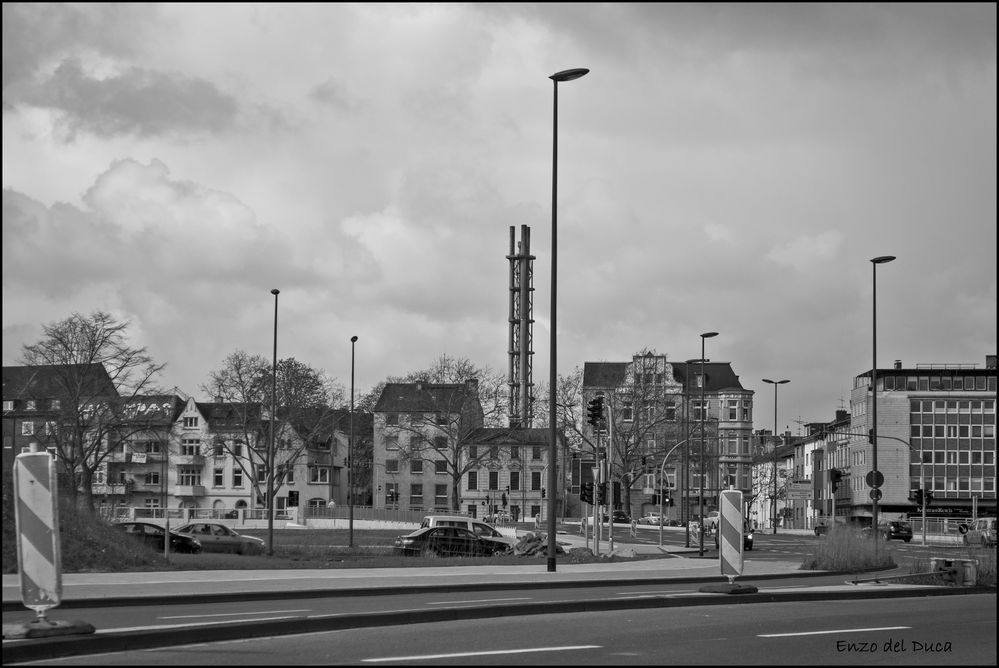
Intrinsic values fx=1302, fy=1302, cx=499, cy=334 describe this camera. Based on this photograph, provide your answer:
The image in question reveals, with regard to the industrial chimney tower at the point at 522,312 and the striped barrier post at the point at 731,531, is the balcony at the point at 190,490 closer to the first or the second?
the industrial chimney tower at the point at 522,312

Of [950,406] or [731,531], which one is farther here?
[950,406]

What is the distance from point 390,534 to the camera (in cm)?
7394

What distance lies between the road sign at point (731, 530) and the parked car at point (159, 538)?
19.2 meters

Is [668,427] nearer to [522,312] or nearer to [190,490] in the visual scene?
[522,312]

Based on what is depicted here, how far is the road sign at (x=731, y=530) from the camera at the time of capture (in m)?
20.3

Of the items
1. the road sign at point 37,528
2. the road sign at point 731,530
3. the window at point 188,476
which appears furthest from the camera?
the window at point 188,476

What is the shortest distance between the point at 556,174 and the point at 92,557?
13.9 m

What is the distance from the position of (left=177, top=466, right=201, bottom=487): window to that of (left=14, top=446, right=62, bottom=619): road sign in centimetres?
11661

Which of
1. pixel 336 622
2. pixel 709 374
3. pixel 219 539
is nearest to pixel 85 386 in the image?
pixel 219 539

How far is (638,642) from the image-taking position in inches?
563

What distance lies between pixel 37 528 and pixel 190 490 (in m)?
115

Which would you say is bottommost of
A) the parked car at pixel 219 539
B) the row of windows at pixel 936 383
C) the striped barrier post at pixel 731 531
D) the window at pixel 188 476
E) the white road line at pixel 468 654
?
Result: the window at pixel 188 476

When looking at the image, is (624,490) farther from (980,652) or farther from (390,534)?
(980,652)

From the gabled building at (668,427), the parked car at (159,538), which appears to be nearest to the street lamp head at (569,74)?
the parked car at (159,538)
